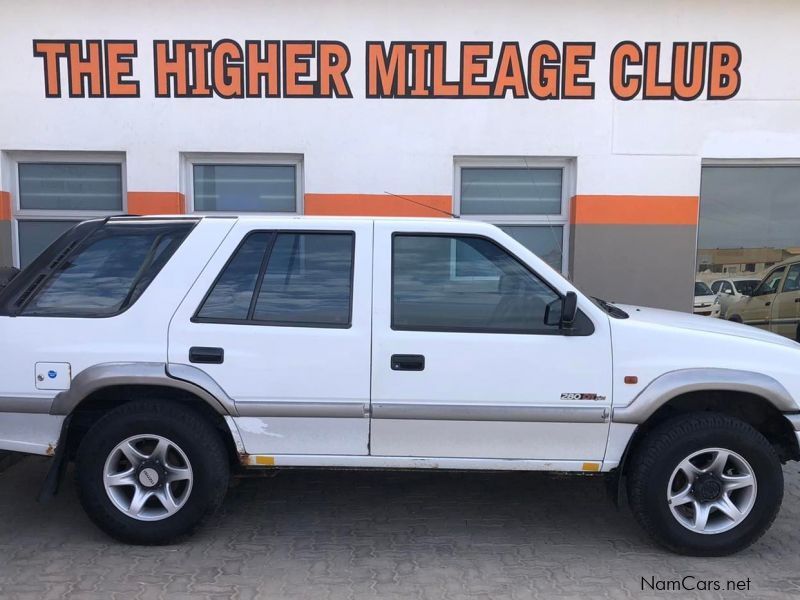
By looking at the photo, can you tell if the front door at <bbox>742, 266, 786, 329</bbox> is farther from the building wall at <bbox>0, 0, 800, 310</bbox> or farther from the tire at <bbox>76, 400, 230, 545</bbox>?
the tire at <bbox>76, 400, 230, 545</bbox>

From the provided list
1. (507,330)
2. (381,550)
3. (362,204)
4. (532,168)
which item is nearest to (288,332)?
(507,330)

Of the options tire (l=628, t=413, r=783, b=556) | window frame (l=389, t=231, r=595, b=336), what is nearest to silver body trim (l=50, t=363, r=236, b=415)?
window frame (l=389, t=231, r=595, b=336)

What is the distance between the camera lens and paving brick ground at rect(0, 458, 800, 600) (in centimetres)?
318

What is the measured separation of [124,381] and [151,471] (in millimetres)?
541

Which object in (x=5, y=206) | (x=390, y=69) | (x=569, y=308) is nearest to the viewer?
(x=569, y=308)

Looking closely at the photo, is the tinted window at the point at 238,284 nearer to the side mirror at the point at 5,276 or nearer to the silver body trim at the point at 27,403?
the silver body trim at the point at 27,403

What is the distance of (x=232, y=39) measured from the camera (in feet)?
22.8

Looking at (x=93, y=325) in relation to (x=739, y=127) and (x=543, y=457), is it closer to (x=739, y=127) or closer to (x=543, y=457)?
(x=543, y=457)

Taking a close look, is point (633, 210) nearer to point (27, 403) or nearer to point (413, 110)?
point (413, 110)

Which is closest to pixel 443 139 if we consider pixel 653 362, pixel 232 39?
pixel 232 39

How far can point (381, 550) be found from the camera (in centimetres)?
356

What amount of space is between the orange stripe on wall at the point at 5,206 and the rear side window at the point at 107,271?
452 cm

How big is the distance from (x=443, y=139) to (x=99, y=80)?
3937 mm

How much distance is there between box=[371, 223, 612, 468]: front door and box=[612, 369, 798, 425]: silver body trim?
6.4 inches
